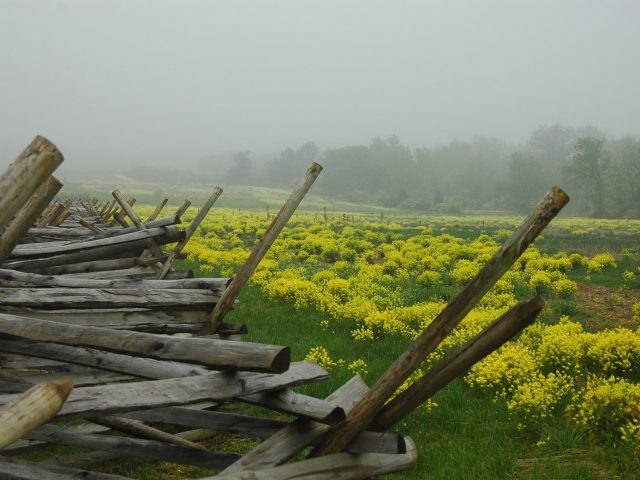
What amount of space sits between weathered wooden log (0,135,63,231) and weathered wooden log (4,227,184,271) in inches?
194

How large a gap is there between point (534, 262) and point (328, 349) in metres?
11.4

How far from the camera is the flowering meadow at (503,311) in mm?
5598

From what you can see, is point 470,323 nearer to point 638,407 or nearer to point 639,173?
point 638,407

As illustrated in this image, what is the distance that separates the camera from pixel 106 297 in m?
5.13

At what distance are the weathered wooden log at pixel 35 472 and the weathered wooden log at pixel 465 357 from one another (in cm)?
195

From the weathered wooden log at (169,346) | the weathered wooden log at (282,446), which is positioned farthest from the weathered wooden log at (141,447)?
the weathered wooden log at (169,346)

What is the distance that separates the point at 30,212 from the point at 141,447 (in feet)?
6.43

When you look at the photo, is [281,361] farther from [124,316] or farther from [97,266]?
[97,266]

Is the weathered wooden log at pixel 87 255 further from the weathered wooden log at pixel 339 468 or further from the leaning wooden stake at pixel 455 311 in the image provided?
the leaning wooden stake at pixel 455 311

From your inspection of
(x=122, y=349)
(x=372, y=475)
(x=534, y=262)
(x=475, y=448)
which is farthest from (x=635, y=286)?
(x=122, y=349)

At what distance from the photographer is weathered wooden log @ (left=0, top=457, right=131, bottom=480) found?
130 inches

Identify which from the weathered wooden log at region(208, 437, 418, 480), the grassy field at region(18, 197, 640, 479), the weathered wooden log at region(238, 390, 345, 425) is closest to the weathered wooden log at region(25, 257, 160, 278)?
the grassy field at region(18, 197, 640, 479)

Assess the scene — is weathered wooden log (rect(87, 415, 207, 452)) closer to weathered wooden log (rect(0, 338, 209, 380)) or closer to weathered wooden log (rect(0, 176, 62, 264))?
weathered wooden log (rect(0, 338, 209, 380))

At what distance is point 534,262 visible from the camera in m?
17.1
